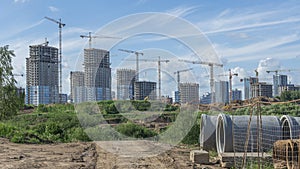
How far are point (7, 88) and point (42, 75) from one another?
38.8 m

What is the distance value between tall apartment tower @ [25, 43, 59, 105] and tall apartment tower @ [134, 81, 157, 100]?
31897 mm

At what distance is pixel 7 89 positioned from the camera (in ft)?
65.2

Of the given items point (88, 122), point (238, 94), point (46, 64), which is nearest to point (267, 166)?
point (88, 122)

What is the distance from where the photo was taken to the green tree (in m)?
19.8

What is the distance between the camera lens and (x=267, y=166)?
8.80 meters

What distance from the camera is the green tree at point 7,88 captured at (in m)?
19.8

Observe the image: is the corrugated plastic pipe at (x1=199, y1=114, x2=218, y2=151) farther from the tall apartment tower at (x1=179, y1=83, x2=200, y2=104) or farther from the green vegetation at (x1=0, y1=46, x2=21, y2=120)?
the green vegetation at (x1=0, y1=46, x2=21, y2=120)

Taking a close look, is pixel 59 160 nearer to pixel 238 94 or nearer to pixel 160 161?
pixel 160 161

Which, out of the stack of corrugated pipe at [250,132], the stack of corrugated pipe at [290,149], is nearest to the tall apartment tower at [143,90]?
the stack of corrugated pipe at [250,132]

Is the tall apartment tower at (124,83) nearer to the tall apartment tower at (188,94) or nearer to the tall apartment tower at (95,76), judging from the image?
the tall apartment tower at (95,76)

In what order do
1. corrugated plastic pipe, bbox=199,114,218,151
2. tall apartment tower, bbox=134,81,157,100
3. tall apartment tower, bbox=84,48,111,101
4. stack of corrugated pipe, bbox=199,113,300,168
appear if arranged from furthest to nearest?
1. tall apartment tower, bbox=134,81,157,100
2. tall apartment tower, bbox=84,48,111,101
3. corrugated plastic pipe, bbox=199,114,218,151
4. stack of corrugated pipe, bbox=199,113,300,168

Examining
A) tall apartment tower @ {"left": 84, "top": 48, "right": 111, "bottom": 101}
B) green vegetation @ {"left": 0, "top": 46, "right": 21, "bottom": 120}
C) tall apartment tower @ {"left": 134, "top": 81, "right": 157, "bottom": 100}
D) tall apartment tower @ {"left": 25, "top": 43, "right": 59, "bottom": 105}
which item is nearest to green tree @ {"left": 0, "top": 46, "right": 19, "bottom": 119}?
green vegetation @ {"left": 0, "top": 46, "right": 21, "bottom": 120}

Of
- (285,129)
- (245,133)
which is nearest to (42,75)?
(245,133)

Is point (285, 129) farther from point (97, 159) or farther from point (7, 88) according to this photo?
point (7, 88)
